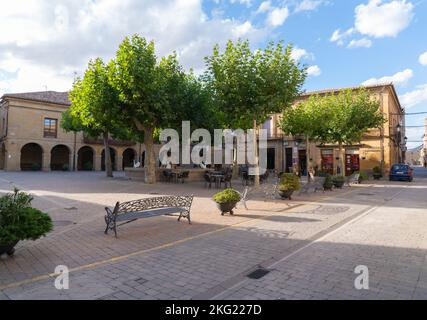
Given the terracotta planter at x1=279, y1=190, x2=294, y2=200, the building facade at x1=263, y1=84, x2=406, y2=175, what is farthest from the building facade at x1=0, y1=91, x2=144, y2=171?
the terracotta planter at x1=279, y1=190, x2=294, y2=200

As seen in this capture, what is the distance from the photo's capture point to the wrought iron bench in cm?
622

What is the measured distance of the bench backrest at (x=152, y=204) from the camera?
6414 millimetres

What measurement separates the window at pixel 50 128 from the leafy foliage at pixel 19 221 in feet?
112

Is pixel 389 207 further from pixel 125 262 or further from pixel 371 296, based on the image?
pixel 125 262

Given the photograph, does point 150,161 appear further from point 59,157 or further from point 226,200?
point 59,157

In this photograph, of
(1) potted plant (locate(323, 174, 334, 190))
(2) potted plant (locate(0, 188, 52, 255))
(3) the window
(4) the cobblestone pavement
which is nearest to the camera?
(4) the cobblestone pavement

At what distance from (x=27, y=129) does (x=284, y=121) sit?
27.7 metres

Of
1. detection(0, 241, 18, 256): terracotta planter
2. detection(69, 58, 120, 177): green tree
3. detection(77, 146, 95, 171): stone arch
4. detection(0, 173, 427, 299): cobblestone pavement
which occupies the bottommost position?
detection(0, 173, 427, 299): cobblestone pavement

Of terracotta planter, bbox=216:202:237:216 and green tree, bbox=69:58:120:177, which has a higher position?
green tree, bbox=69:58:120:177

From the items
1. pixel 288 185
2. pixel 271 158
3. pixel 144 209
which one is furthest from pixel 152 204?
pixel 271 158

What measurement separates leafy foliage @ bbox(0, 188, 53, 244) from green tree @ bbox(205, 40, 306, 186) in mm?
10255

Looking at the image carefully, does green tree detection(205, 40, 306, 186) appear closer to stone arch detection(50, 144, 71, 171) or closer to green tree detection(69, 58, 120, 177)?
green tree detection(69, 58, 120, 177)

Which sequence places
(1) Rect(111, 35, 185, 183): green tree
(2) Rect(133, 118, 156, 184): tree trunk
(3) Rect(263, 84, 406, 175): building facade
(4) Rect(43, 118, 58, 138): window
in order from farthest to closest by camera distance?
(4) Rect(43, 118, 58, 138): window < (3) Rect(263, 84, 406, 175): building facade < (2) Rect(133, 118, 156, 184): tree trunk < (1) Rect(111, 35, 185, 183): green tree

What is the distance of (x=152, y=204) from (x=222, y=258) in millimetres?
2763
